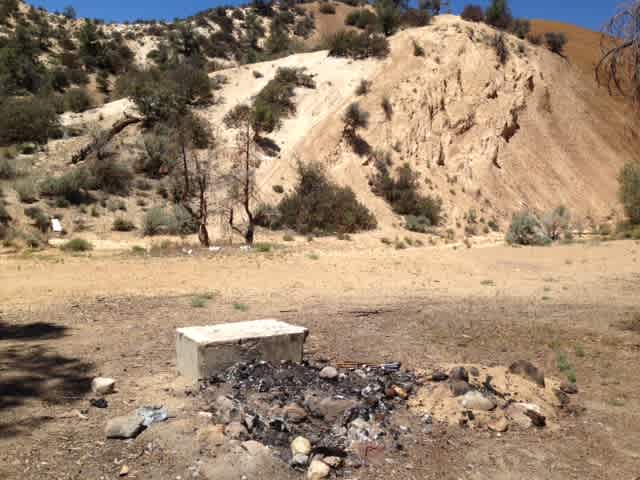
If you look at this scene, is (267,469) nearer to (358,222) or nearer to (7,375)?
(7,375)

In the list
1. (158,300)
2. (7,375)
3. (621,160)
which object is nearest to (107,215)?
(158,300)


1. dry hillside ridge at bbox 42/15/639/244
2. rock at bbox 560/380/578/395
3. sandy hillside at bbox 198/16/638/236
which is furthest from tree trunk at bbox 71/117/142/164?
rock at bbox 560/380/578/395

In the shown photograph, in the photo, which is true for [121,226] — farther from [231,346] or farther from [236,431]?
[236,431]

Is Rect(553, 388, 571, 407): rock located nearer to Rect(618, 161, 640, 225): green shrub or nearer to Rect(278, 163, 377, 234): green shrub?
Rect(278, 163, 377, 234): green shrub

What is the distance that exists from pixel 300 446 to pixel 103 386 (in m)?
2.04

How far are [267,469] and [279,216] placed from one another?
17823mm

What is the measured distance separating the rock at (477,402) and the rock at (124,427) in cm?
259

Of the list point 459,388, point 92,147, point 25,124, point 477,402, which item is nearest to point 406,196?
point 92,147

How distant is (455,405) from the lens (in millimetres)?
5035

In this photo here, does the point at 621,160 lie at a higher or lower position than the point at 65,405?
higher

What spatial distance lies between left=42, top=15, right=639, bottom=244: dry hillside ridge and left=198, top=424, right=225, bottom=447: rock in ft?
61.8

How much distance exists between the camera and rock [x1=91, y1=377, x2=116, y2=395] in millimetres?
5281

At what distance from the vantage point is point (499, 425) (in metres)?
4.80

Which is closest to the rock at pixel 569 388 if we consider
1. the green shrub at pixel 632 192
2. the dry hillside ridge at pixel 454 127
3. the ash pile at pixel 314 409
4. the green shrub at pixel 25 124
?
the ash pile at pixel 314 409
